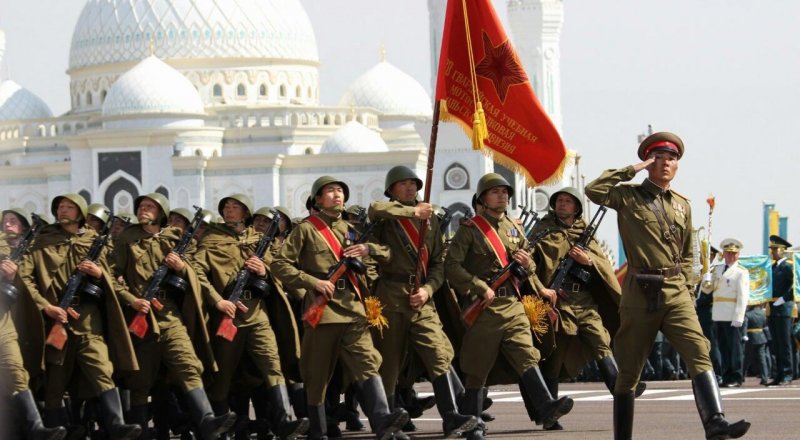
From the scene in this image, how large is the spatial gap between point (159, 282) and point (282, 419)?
110 centimetres

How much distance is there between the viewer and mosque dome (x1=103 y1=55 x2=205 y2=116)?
77.8 m

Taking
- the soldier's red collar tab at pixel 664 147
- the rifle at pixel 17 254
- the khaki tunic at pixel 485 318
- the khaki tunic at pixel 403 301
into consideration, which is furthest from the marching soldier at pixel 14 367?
the soldier's red collar tab at pixel 664 147

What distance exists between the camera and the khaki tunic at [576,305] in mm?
13602

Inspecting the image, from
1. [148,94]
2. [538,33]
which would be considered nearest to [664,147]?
[148,94]

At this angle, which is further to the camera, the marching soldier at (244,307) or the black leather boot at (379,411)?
the marching soldier at (244,307)

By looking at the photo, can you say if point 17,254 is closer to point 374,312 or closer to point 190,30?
point 374,312

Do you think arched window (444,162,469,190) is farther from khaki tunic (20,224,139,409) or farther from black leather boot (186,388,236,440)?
khaki tunic (20,224,139,409)

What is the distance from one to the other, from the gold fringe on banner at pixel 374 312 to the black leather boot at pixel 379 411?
35 centimetres

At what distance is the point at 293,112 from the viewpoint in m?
83.3

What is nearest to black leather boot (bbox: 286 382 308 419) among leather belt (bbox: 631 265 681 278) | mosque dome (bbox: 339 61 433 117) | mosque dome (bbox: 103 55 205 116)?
leather belt (bbox: 631 265 681 278)

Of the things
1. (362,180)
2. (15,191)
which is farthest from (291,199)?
(15,191)

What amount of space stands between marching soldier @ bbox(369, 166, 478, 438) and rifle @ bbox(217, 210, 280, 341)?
0.97 metres

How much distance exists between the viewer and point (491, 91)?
523 inches

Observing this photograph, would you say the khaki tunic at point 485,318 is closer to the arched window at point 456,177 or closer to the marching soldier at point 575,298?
the marching soldier at point 575,298
